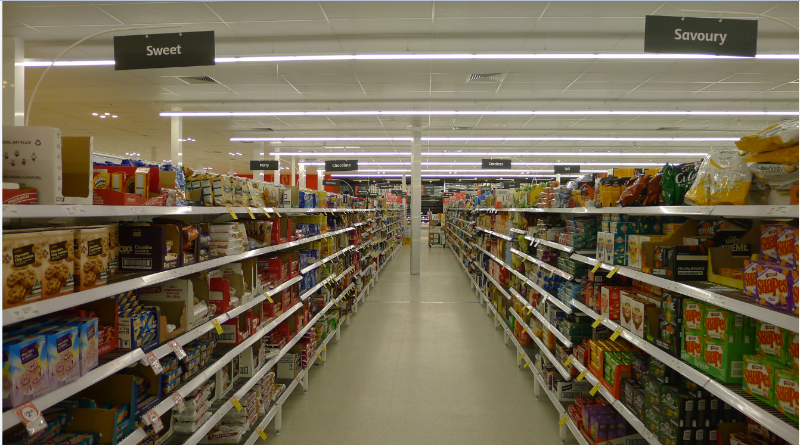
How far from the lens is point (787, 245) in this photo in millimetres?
1594

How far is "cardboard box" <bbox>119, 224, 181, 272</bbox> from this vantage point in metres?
2.06

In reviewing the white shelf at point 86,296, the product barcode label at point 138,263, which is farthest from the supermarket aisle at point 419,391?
the product barcode label at point 138,263

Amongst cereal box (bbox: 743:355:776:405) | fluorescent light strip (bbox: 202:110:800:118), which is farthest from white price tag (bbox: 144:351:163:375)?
fluorescent light strip (bbox: 202:110:800:118)

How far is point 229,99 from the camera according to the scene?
9.41 metres

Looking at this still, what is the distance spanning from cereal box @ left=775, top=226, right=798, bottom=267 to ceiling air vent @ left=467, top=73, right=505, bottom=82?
21.2ft

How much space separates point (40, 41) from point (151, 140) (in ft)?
30.8

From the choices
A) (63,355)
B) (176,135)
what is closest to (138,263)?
(63,355)

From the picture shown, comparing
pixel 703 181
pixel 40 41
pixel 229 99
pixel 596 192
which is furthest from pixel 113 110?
pixel 703 181

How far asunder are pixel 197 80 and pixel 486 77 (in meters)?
5.47

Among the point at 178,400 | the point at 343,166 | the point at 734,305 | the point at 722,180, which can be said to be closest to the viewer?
the point at 734,305

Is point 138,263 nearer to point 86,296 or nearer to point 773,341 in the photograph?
point 86,296

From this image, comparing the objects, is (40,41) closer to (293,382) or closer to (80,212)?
(293,382)

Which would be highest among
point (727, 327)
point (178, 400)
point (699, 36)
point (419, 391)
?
point (699, 36)

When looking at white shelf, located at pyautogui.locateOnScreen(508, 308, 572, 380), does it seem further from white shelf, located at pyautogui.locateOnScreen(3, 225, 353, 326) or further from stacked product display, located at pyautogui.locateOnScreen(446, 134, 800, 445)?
white shelf, located at pyautogui.locateOnScreen(3, 225, 353, 326)
